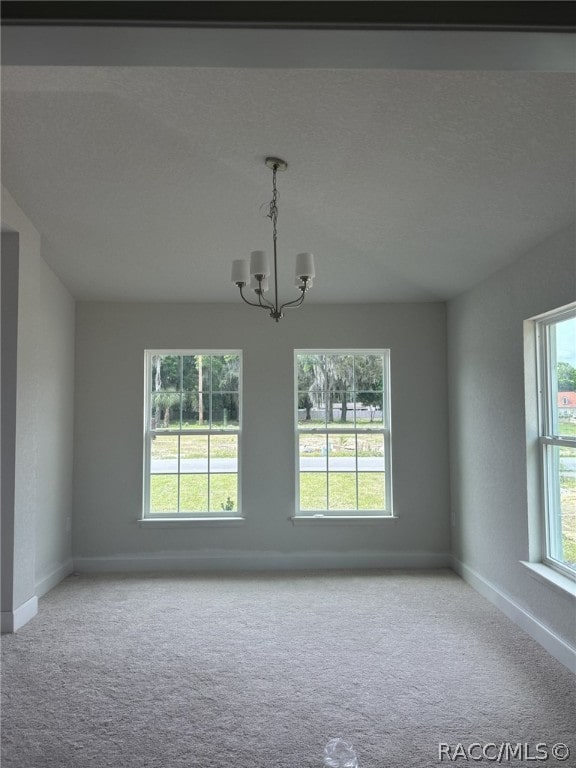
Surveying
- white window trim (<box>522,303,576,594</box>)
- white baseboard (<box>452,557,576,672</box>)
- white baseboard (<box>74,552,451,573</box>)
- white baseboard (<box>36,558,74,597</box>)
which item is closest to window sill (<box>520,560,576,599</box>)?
white window trim (<box>522,303,576,594</box>)

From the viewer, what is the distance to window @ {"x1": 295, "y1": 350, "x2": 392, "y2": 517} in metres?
4.98

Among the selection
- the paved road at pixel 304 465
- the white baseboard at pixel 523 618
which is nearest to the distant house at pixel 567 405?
the white baseboard at pixel 523 618

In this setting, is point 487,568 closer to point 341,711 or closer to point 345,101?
point 341,711

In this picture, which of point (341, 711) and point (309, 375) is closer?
point (341, 711)

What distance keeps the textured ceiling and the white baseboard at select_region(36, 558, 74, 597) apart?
8.49 ft

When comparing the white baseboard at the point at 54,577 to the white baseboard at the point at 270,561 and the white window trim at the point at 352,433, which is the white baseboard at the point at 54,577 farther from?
the white window trim at the point at 352,433

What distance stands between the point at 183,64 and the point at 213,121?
135cm

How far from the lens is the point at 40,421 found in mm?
4184

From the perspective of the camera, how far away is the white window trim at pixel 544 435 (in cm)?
329

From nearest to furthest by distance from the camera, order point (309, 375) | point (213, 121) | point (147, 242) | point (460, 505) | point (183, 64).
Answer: point (183, 64) → point (213, 121) → point (147, 242) → point (460, 505) → point (309, 375)

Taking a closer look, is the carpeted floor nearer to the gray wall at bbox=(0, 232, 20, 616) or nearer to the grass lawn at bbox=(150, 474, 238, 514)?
the gray wall at bbox=(0, 232, 20, 616)

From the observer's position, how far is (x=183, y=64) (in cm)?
140

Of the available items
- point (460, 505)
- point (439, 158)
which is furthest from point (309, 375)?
point (439, 158)

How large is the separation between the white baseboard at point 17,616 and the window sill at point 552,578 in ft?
11.3
